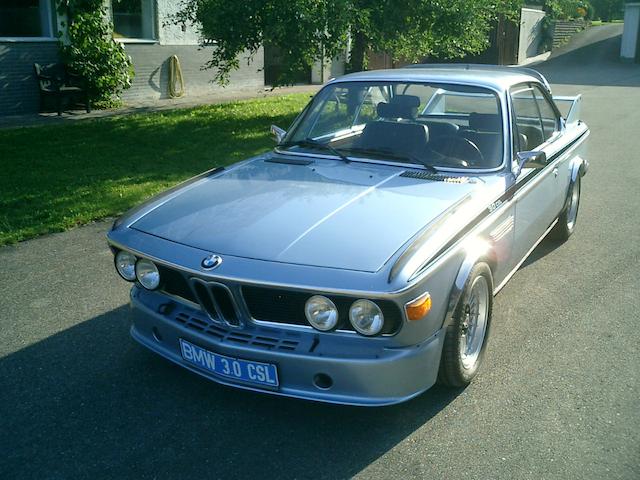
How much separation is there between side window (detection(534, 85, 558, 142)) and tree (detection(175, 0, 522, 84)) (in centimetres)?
510

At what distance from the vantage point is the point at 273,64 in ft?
68.4

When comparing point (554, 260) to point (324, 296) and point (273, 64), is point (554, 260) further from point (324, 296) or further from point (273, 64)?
point (273, 64)

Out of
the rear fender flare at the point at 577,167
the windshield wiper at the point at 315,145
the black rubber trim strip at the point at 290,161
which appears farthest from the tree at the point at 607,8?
the black rubber trim strip at the point at 290,161

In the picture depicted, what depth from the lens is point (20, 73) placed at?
13.5 metres

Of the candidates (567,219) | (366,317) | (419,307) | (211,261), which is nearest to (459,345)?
(419,307)

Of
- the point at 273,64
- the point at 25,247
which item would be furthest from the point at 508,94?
the point at 273,64

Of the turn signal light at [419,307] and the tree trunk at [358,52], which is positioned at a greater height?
the tree trunk at [358,52]

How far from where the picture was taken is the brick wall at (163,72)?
15688mm

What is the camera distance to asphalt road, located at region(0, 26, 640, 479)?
3184 millimetres

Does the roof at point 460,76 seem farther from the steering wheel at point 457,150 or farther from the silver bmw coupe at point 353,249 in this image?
the steering wheel at point 457,150

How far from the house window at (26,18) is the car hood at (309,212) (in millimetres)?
10820

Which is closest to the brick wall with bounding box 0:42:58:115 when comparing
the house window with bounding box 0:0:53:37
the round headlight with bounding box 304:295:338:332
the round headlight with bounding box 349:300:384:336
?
the house window with bounding box 0:0:53:37

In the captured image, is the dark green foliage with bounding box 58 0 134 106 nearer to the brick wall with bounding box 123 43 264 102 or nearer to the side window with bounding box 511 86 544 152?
the brick wall with bounding box 123 43 264 102

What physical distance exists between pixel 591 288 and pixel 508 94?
163 centimetres
